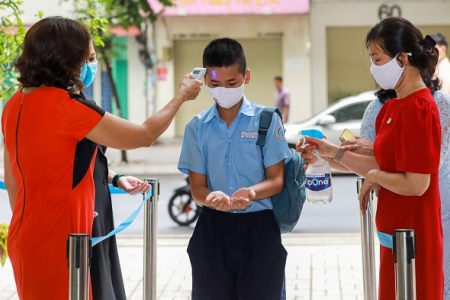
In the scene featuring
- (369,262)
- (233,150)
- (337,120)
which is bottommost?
(369,262)

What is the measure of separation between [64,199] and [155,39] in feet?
71.8

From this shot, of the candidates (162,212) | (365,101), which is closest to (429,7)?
(365,101)

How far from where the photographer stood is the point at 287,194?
4.21 metres

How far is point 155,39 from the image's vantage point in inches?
997

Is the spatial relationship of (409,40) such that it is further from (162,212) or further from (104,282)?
(162,212)

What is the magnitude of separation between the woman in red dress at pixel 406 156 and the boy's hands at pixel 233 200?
0.47m

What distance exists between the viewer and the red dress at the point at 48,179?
12.2ft

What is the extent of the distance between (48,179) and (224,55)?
105cm

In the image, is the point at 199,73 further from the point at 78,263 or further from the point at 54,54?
the point at 78,263

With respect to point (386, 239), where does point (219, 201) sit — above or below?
above

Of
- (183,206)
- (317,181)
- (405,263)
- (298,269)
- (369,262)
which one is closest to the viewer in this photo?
(405,263)

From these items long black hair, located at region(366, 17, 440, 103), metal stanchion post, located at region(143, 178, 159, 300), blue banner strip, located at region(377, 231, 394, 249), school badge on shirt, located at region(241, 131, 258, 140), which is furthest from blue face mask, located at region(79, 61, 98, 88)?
blue banner strip, located at region(377, 231, 394, 249)

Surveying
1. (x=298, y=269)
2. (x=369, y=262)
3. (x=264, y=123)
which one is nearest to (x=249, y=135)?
(x=264, y=123)

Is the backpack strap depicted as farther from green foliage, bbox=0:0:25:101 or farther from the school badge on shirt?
green foliage, bbox=0:0:25:101
